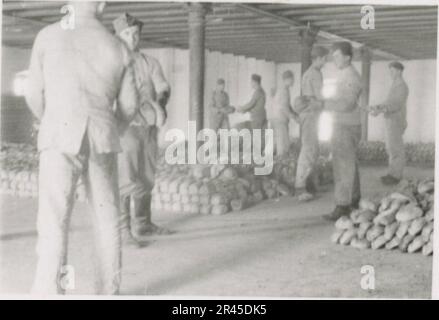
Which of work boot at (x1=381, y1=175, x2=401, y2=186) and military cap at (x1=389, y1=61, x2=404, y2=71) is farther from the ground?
military cap at (x1=389, y1=61, x2=404, y2=71)

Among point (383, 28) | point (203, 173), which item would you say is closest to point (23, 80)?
point (203, 173)

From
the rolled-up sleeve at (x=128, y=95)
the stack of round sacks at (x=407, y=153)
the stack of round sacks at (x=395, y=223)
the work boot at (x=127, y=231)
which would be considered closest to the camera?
the rolled-up sleeve at (x=128, y=95)

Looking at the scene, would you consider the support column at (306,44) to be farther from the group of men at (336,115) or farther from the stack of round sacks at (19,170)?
the stack of round sacks at (19,170)

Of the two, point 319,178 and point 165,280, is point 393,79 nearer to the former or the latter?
point 319,178

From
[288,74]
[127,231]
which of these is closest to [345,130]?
[288,74]

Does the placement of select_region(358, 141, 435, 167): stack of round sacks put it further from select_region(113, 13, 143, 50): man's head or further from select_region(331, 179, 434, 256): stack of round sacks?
select_region(113, 13, 143, 50): man's head

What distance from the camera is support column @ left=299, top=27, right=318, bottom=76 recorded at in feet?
15.4

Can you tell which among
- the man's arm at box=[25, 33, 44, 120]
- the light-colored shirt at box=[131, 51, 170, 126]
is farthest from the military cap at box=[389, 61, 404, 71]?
the man's arm at box=[25, 33, 44, 120]

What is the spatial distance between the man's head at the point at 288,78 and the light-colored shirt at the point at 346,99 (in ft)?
1.06

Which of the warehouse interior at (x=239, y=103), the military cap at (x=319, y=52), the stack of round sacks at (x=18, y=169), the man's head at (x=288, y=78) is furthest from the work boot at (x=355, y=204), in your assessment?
the stack of round sacks at (x=18, y=169)

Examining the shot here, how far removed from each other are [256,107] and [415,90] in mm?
1238

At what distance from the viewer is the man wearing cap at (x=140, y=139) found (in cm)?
379

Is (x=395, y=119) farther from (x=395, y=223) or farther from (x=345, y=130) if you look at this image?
(x=395, y=223)

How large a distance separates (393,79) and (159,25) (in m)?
1.98
